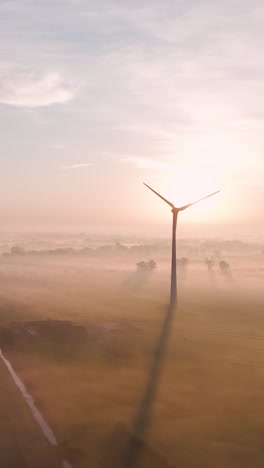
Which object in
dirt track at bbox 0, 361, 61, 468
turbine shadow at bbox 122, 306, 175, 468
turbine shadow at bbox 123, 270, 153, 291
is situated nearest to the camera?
dirt track at bbox 0, 361, 61, 468

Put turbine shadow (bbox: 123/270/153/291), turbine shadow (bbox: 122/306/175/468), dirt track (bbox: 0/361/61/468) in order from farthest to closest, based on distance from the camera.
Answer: turbine shadow (bbox: 123/270/153/291) → turbine shadow (bbox: 122/306/175/468) → dirt track (bbox: 0/361/61/468)

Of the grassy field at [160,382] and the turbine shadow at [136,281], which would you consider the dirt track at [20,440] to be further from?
the turbine shadow at [136,281]

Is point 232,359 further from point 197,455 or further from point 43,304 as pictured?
point 43,304

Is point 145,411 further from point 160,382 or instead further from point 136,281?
point 136,281

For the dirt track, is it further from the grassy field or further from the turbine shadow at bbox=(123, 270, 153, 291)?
the turbine shadow at bbox=(123, 270, 153, 291)

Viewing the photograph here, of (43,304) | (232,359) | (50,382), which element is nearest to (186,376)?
(232,359)

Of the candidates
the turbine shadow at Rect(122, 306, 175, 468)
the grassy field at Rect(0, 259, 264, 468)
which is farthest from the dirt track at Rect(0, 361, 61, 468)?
the turbine shadow at Rect(122, 306, 175, 468)

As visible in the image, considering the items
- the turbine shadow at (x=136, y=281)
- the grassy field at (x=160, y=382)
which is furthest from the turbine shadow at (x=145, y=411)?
the turbine shadow at (x=136, y=281)

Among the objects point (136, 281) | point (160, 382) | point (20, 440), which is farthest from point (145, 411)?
point (136, 281)

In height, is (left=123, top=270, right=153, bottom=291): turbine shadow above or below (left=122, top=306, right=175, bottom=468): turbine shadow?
below
